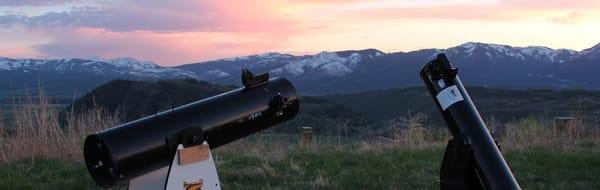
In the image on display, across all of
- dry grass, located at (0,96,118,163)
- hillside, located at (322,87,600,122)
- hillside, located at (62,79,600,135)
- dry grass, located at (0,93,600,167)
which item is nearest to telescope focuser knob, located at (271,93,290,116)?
dry grass, located at (0,93,600,167)

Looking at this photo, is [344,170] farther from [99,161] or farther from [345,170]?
[99,161]

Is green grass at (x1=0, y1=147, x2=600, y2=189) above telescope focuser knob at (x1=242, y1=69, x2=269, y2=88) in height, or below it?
below

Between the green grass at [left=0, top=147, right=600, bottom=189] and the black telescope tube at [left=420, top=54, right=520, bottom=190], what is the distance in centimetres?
321

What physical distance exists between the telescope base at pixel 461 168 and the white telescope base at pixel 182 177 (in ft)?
4.12

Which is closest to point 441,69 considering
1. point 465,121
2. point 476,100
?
point 465,121

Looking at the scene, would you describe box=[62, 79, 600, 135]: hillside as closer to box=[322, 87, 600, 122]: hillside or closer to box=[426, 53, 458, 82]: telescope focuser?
box=[322, 87, 600, 122]: hillside

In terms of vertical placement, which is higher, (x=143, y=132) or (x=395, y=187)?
(x=143, y=132)

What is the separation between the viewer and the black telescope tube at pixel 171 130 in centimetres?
348

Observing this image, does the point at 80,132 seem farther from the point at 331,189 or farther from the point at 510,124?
the point at 510,124

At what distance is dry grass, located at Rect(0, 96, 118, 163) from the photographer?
27.6 ft

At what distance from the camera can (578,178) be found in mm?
6930

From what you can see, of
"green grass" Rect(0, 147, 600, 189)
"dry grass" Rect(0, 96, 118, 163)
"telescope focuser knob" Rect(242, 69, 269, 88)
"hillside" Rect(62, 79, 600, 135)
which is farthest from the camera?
"hillside" Rect(62, 79, 600, 135)

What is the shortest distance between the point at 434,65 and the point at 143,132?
1.51 meters

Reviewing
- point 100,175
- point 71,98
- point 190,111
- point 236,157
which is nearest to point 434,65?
point 190,111
